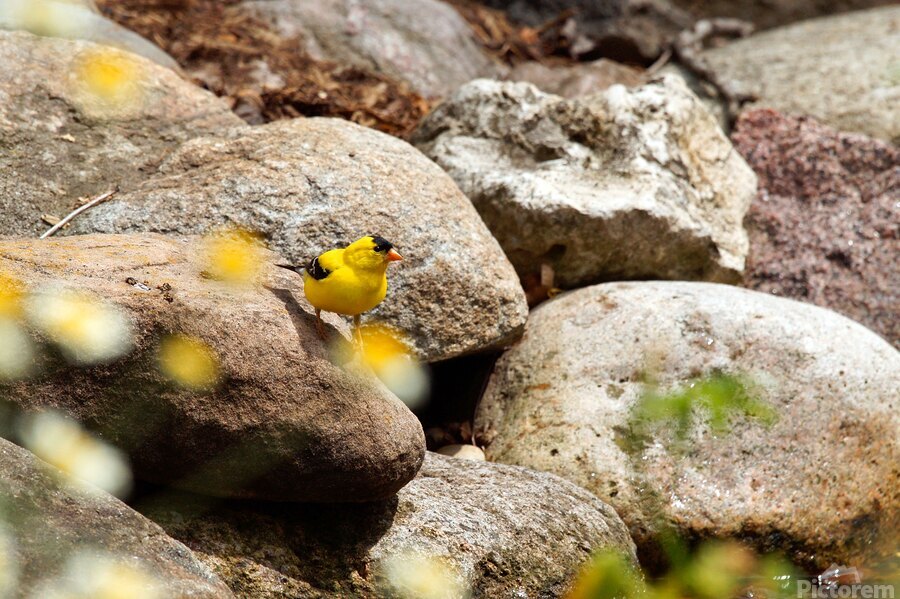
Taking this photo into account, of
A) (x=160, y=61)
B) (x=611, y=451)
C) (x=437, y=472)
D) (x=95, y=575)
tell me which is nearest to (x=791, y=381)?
(x=611, y=451)

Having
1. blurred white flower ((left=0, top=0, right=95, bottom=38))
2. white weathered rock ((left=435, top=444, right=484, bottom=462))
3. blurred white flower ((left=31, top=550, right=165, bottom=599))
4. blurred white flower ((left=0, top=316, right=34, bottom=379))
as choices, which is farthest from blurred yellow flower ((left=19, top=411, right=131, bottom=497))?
blurred white flower ((left=0, top=0, right=95, bottom=38))

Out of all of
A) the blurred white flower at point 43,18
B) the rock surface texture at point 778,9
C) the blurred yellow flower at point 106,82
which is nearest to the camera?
the blurred yellow flower at point 106,82

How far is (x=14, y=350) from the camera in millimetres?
3254

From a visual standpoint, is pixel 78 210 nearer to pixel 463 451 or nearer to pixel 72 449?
pixel 72 449

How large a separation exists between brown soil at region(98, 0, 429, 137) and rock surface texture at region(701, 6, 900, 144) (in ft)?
9.77

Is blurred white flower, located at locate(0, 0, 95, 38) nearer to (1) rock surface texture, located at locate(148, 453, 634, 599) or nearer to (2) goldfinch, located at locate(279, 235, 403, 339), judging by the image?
(2) goldfinch, located at locate(279, 235, 403, 339)

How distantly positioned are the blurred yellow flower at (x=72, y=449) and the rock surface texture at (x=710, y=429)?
2225 millimetres

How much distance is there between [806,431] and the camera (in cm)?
518

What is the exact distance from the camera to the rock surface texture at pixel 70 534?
2.87 metres

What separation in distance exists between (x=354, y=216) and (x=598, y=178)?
1.91 m

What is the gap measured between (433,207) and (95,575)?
2.61m

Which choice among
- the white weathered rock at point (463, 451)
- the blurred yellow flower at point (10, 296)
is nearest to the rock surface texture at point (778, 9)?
the white weathered rock at point (463, 451)

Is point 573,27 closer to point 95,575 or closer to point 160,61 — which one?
point 160,61

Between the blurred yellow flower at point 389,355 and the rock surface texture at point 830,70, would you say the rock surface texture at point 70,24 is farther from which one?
the rock surface texture at point 830,70
